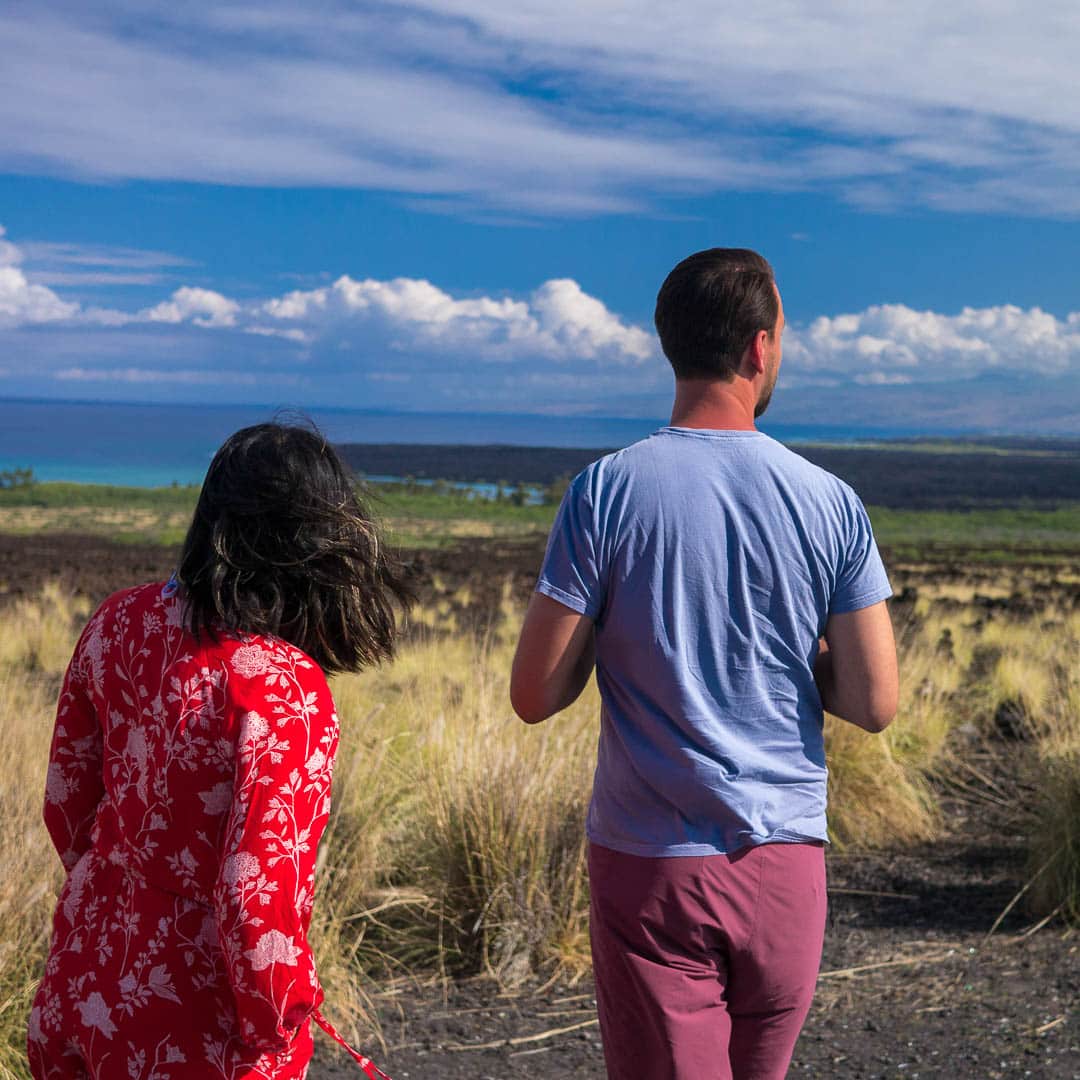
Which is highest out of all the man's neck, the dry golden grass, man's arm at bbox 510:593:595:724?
the man's neck

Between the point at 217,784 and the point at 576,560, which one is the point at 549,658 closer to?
the point at 576,560

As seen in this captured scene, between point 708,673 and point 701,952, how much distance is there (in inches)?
17.1

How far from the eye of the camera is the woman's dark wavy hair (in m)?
1.76

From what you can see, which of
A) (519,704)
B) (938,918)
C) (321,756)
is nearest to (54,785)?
(321,756)

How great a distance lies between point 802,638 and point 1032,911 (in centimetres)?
371

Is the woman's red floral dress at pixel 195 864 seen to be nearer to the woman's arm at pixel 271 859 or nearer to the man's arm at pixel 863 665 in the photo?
the woman's arm at pixel 271 859

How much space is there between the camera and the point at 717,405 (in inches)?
79.7

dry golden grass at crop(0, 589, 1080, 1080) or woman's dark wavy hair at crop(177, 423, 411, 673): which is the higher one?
woman's dark wavy hair at crop(177, 423, 411, 673)

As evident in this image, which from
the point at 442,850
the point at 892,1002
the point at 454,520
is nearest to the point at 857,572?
the point at 892,1002

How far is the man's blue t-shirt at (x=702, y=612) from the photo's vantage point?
1.95m

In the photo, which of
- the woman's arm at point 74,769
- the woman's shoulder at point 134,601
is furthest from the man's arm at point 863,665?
the woman's arm at point 74,769

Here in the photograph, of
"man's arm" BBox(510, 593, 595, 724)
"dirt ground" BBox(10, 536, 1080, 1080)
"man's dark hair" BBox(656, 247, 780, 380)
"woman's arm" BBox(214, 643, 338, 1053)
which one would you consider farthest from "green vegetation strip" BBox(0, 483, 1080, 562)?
"woman's arm" BBox(214, 643, 338, 1053)

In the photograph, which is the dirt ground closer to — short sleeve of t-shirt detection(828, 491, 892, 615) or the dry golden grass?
the dry golden grass

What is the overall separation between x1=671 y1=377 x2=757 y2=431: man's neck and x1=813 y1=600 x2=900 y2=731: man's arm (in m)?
0.36
